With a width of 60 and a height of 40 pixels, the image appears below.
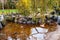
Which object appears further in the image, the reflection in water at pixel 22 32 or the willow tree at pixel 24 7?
the willow tree at pixel 24 7

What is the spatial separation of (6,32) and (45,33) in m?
1.57

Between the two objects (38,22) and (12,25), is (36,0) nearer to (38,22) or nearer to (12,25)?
(38,22)

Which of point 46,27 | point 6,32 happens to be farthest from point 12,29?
point 46,27

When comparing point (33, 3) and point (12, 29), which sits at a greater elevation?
point (33, 3)

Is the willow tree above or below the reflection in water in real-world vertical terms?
above

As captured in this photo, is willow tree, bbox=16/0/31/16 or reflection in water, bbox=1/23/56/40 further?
willow tree, bbox=16/0/31/16

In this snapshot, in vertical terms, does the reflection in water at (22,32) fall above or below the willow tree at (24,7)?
below

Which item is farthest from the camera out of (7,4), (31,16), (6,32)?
(7,4)

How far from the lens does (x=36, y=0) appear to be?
686 centimetres

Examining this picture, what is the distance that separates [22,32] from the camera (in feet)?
20.4

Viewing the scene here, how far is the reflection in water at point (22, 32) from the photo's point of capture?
18.2 ft

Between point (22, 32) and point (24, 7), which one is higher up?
point (24, 7)

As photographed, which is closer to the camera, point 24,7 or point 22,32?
point 22,32

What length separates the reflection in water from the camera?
555cm
